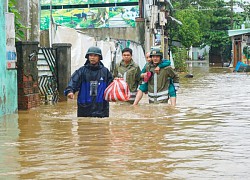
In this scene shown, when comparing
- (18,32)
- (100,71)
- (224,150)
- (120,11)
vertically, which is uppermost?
(120,11)

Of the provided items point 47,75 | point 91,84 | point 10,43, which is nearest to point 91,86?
point 91,84

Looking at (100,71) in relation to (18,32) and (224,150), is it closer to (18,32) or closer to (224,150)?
(224,150)

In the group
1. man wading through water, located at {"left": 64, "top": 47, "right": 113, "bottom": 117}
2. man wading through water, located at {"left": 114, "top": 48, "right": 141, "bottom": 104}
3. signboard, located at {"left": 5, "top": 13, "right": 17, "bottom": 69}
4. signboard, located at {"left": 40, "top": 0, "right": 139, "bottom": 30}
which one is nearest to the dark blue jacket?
man wading through water, located at {"left": 64, "top": 47, "right": 113, "bottom": 117}

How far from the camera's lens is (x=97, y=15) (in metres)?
29.1

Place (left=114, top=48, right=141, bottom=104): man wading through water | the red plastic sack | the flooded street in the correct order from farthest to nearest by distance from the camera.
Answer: (left=114, top=48, right=141, bottom=104): man wading through water < the red plastic sack < the flooded street

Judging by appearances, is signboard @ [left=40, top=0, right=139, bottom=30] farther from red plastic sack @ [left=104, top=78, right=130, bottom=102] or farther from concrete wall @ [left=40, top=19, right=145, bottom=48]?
red plastic sack @ [left=104, top=78, right=130, bottom=102]

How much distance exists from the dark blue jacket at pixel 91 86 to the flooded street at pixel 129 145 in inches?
9.7

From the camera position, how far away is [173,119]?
33.3ft

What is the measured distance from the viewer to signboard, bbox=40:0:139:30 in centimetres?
2878

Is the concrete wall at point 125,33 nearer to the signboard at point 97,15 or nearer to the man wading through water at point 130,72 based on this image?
the signboard at point 97,15

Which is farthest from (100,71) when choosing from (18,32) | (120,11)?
(120,11)

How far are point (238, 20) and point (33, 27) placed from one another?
6012cm

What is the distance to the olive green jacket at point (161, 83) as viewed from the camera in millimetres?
11336

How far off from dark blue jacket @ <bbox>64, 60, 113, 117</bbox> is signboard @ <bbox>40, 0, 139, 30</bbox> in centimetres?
1924
